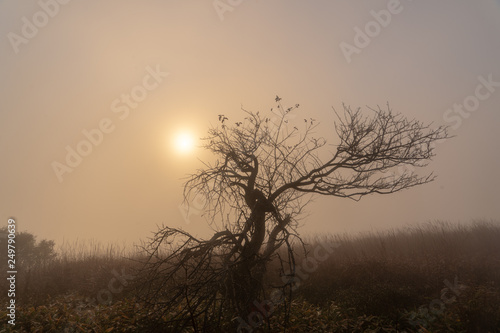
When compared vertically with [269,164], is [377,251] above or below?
below

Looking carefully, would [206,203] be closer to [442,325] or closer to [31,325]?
[31,325]

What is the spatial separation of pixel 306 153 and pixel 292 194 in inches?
56.1

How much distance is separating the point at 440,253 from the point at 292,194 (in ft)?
37.4

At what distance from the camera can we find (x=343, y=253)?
720 inches

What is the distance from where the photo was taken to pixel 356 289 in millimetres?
12180

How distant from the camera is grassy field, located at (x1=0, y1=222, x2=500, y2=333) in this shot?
26.1 ft

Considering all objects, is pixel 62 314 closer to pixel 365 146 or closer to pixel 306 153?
pixel 306 153

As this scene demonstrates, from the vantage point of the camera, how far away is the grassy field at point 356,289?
796 centimetres

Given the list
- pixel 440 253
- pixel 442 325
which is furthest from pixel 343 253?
pixel 442 325

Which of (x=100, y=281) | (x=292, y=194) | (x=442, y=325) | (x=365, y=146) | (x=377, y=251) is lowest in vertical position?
(x=442, y=325)

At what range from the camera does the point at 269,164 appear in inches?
328

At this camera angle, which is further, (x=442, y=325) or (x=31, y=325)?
(x=31, y=325)

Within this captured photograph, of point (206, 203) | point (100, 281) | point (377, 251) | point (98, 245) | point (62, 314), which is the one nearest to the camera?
point (206, 203)

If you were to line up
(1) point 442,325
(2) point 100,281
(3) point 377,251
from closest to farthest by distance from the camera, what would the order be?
(1) point 442,325 → (2) point 100,281 → (3) point 377,251
